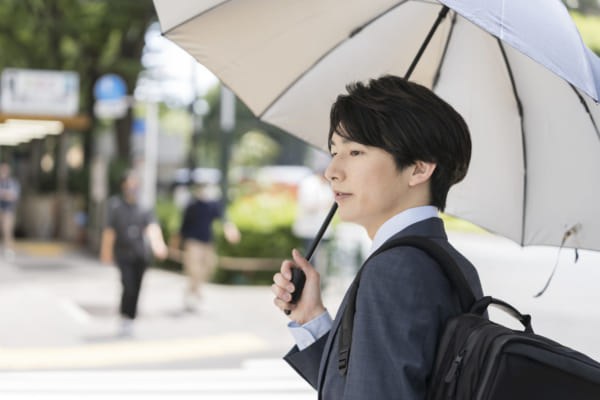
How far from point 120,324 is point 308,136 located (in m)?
6.93

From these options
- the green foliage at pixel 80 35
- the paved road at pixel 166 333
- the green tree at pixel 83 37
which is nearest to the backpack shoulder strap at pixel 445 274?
the paved road at pixel 166 333

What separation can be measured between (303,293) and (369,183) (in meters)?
0.46

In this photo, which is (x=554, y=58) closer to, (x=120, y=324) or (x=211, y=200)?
(x=120, y=324)

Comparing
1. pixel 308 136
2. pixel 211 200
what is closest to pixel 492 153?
pixel 308 136

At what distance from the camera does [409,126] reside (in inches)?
80.2

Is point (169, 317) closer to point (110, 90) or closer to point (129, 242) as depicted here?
point (129, 242)

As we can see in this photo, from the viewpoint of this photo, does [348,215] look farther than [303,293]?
No

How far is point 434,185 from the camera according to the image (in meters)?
2.13

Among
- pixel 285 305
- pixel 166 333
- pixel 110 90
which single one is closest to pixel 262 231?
pixel 166 333

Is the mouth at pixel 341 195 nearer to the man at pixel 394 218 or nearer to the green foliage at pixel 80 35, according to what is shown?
the man at pixel 394 218

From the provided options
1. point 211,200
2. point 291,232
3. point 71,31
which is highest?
point 71,31

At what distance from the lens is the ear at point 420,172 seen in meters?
2.07

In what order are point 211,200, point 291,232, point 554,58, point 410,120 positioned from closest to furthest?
point 410,120, point 554,58, point 211,200, point 291,232

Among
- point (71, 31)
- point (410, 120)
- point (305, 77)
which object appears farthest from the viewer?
point (71, 31)
